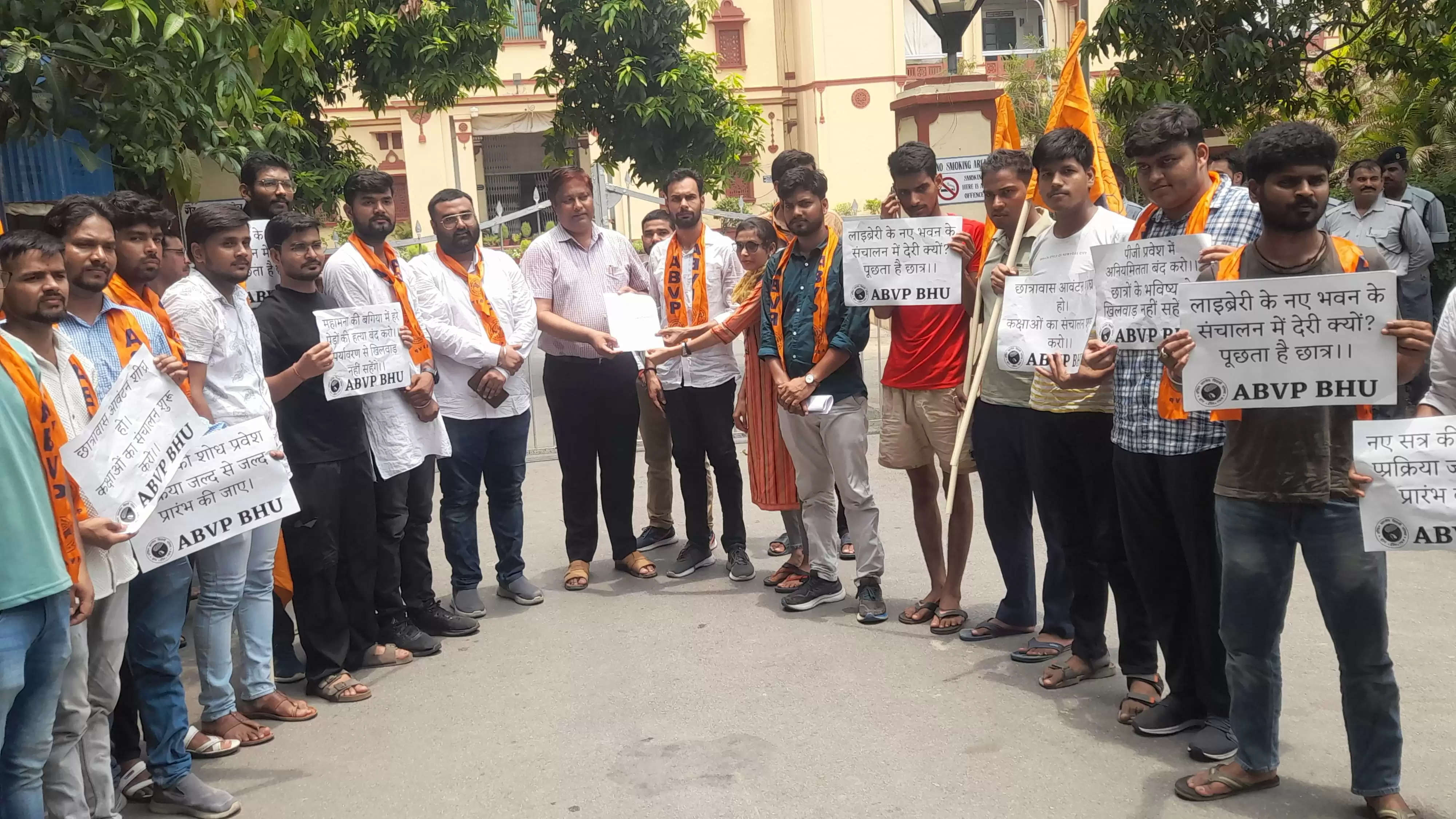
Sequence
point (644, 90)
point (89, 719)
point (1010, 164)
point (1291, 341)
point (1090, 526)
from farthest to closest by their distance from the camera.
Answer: point (644, 90) → point (1010, 164) → point (1090, 526) → point (89, 719) → point (1291, 341)

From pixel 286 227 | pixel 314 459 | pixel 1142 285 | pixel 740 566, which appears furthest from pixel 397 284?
pixel 1142 285

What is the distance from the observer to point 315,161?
13234 millimetres

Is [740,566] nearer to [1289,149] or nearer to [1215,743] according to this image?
[1215,743]

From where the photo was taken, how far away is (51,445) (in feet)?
11.8

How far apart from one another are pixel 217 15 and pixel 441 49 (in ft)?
28.2

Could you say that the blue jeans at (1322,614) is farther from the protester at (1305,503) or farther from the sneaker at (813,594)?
the sneaker at (813,594)

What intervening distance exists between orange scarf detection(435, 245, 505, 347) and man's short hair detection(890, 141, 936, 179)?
2179 mm

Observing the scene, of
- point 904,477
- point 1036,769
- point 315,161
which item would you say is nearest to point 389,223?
point 1036,769

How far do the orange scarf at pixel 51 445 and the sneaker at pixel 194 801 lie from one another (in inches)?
45.8

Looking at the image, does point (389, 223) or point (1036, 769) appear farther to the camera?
point (389, 223)

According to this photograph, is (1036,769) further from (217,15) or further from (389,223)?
(217,15)

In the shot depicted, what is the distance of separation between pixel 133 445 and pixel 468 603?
119 inches

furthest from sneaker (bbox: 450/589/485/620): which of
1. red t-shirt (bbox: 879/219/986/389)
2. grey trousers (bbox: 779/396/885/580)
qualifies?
red t-shirt (bbox: 879/219/986/389)

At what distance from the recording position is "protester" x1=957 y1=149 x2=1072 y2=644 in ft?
18.2
